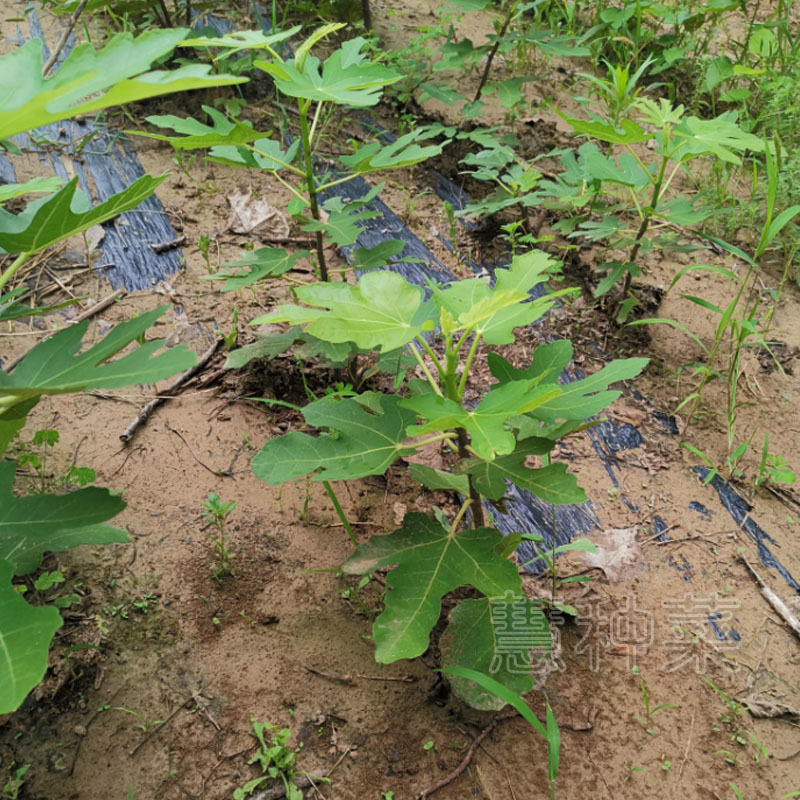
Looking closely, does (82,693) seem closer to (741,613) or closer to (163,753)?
(163,753)

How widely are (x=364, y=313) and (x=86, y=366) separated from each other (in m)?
0.57

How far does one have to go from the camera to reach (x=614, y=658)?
5.95 ft

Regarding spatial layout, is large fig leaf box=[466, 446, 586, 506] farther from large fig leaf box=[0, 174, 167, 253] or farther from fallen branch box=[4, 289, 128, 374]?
fallen branch box=[4, 289, 128, 374]

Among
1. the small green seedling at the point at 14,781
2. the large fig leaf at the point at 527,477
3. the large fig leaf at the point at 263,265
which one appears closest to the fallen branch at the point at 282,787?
the small green seedling at the point at 14,781

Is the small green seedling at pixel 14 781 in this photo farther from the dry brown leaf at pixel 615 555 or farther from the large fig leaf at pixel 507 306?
the dry brown leaf at pixel 615 555

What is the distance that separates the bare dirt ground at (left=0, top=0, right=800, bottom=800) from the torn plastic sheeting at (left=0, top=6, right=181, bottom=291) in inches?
23.5

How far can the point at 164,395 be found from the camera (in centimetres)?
236

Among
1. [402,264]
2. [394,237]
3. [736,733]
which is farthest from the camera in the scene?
[394,237]

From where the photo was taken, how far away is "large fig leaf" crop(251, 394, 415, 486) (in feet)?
4.72

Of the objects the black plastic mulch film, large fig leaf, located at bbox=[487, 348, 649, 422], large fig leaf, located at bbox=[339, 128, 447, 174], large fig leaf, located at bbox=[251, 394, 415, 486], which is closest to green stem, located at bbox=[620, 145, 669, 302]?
the black plastic mulch film

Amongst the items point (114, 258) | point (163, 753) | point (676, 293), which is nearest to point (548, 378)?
point (163, 753)

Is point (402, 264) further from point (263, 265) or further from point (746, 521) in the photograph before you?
point (746, 521)

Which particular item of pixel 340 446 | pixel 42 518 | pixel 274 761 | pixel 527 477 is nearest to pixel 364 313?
pixel 340 446

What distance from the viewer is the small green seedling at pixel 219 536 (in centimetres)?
186
